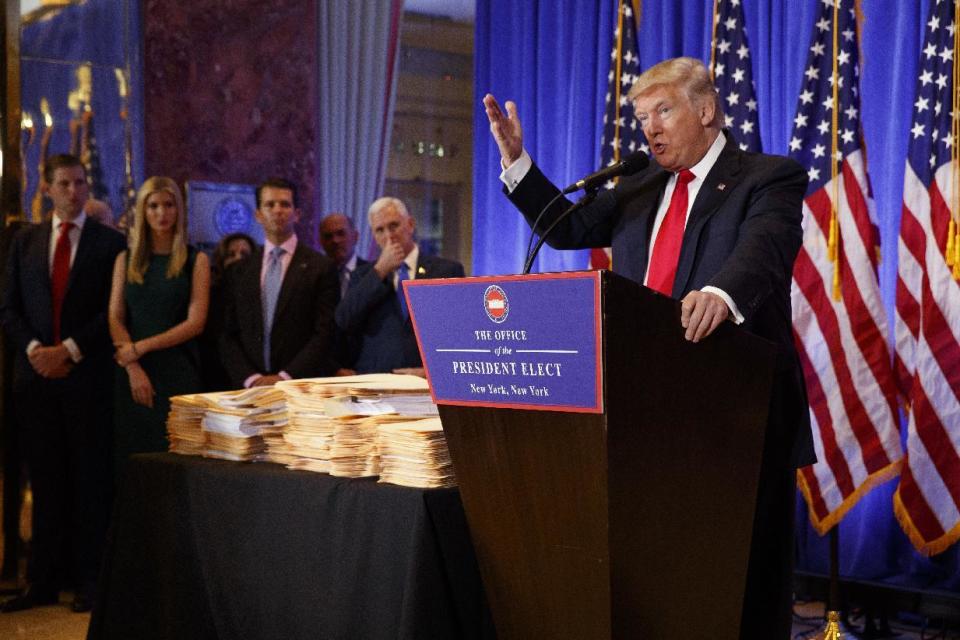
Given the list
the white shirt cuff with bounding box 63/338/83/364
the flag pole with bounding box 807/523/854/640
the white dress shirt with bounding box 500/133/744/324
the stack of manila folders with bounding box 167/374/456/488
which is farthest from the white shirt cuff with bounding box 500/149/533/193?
the white shirt cuff with bounding box 63/338/83/364

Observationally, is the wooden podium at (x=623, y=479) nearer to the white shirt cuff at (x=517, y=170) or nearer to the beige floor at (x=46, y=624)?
the white shirt cuff at (x=517, y=170)

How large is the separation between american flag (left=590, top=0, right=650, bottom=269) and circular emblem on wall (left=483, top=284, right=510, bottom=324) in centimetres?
325

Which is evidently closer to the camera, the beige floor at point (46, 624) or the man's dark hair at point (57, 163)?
the beige floor at point (46, 624)

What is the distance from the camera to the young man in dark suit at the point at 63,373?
474 cm

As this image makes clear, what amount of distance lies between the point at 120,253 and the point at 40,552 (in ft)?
4.21

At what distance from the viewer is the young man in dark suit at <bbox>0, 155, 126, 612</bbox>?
474 centimetres

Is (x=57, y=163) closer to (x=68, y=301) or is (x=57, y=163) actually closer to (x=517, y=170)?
(x=68, y=301)

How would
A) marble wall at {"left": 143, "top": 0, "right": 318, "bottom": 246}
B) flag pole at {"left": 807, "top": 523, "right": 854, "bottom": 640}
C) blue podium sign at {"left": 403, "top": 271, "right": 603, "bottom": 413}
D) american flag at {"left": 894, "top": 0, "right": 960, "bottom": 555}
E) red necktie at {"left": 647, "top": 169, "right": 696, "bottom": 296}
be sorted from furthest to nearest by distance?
marble wall at {"left": 143, "top": 0, "right": 318, "bottom": 246}, american flag at {"left": 894, "top": 0, "right": 960, "bottom": 555}, flag pole at {"left": 807, "top": 523, "right": 854, "bottom": 640}, red necktie at {"left": 647, "top": 169, "right": 696, "bottom": 296}, blue podium sign at {"left": 403, "top": 271, "right": 603, "bottom": 413}

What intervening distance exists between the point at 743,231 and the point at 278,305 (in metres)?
2.63

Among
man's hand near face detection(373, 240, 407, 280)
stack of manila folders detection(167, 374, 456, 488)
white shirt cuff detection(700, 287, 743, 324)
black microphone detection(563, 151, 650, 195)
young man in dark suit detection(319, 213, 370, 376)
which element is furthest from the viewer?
young man in dark suit detection(319, 213, 370, 376)

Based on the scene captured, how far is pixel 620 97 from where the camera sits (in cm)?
526

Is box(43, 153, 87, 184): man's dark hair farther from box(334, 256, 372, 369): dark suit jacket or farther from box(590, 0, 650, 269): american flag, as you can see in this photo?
box(590, 0, 650, 269): american flag

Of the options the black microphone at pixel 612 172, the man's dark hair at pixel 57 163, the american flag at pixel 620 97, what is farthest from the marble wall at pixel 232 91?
the black microphone at pixel 612 172

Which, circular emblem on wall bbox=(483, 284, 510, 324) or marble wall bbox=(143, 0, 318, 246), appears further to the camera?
marble wall bbox=(143, 0, 318, 246)
